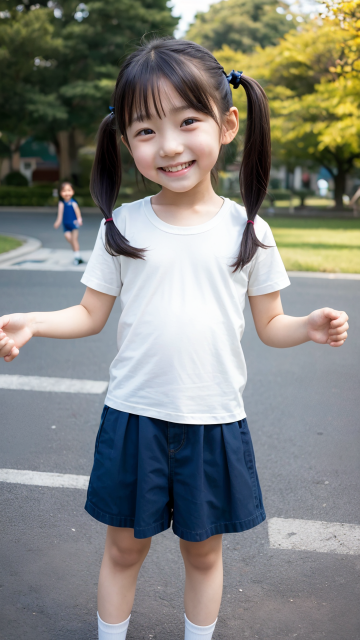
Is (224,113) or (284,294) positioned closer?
(224,113)

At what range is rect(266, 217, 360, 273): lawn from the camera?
36.2 feet

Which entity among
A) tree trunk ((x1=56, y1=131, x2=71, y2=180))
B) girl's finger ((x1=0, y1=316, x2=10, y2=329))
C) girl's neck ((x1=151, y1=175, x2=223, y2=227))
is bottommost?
tree trunk ((x1=56, y1=131, x2=71, y2=180))

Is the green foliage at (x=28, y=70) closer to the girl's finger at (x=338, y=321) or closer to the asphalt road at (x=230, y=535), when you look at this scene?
the asphalt road at (x=230, y=535)

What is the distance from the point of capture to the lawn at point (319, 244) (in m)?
11.0

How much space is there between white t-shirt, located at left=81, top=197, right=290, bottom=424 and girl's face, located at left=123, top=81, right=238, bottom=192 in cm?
13

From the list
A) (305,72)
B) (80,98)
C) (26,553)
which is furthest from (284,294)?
(80,98)

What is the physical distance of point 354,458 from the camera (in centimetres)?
371

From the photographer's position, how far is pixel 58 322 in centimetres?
185

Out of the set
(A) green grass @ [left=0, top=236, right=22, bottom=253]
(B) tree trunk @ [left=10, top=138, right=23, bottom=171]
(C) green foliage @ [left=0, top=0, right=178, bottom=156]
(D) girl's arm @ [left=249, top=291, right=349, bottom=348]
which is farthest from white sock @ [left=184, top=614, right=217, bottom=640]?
(B) tree trunk @ [left=10, top=138, right=23, bottom=171]

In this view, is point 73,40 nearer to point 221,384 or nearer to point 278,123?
point 278,123

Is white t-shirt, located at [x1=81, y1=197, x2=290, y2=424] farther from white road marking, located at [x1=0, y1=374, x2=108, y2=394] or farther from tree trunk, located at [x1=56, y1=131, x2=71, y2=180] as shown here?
tree trunk, located at [x1=56, y1=131, x2=71, y2=180]

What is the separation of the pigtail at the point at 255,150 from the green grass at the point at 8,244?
1146cm

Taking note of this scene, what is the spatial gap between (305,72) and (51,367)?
76.8 feet

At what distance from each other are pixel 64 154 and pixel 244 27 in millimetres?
19083
